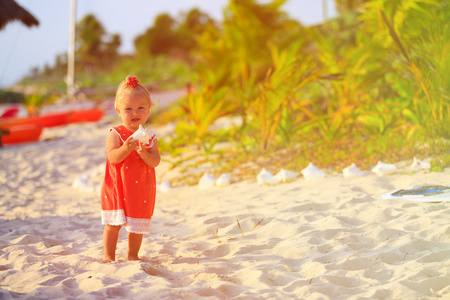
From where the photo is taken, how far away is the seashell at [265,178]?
4.25m

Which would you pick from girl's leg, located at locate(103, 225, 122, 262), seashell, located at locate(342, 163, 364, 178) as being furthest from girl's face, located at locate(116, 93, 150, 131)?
seashell, located at locate(342, 163, 364, 178)

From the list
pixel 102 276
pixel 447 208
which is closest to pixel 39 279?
pixel 102 276

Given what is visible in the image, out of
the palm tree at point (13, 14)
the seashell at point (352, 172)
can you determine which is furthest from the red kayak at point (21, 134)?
the seashell at point (352, 172)

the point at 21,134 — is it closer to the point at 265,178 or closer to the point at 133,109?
the point at 265,178

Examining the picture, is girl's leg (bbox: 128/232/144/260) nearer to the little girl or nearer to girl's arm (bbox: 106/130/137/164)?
the little girl

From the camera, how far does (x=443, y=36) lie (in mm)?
4285

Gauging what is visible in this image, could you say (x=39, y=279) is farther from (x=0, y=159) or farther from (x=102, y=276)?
(x=0, y=159)

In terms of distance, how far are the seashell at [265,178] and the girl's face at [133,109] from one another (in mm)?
1992

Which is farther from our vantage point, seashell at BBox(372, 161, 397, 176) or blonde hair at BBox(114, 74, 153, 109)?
seashell at BBox(372, 161, 397, 176)

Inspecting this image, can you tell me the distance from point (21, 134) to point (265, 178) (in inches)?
266

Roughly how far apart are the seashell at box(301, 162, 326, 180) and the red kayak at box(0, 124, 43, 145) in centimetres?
699

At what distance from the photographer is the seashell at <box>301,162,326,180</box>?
416cm

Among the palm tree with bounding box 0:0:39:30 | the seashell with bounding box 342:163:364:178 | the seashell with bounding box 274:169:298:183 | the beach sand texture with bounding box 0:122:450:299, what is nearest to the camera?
the beach sand texture with bounding box 0:122:450:299

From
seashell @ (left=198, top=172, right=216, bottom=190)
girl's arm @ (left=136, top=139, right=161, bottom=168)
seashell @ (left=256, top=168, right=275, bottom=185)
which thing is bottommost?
seashell @ (left=198, top=172, right=216, bottom=190)
